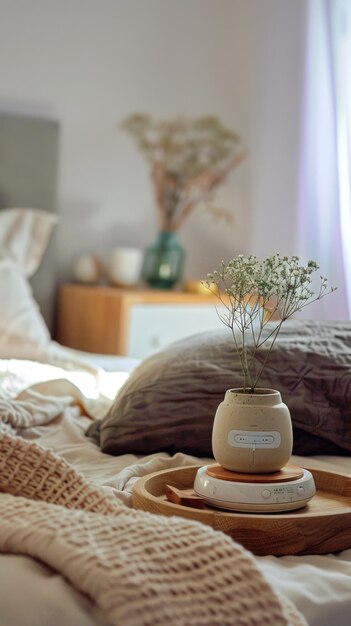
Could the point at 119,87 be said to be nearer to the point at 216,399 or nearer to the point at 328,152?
the point at 328,152

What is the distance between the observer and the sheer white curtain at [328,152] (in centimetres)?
287

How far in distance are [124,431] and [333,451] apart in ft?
1.22

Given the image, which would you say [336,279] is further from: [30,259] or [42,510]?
Result: [42,510]

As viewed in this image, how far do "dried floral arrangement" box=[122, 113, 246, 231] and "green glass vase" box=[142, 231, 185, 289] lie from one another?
0.07m

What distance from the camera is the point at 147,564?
3.14 ft

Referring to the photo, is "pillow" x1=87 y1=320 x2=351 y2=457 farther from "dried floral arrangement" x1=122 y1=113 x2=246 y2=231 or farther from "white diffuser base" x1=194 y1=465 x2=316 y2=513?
"dried floral arrangement" x1=122 y1=113 x2=246 y2=231

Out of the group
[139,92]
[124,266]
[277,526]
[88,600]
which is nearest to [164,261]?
[124,266]

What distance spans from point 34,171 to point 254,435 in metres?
2.44

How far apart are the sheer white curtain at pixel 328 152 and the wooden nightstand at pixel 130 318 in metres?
0.55

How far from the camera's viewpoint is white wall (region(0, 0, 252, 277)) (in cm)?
372

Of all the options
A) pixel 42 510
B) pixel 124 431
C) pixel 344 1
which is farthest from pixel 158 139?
pixel 42 510

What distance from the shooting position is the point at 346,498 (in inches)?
55.1

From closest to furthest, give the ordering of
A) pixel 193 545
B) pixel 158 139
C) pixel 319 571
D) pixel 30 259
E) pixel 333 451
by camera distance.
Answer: pixel 193 545
pixel 319 571
pixel 333 451
pixel 30 259
pixel 158 139

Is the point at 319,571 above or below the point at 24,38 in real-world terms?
below
